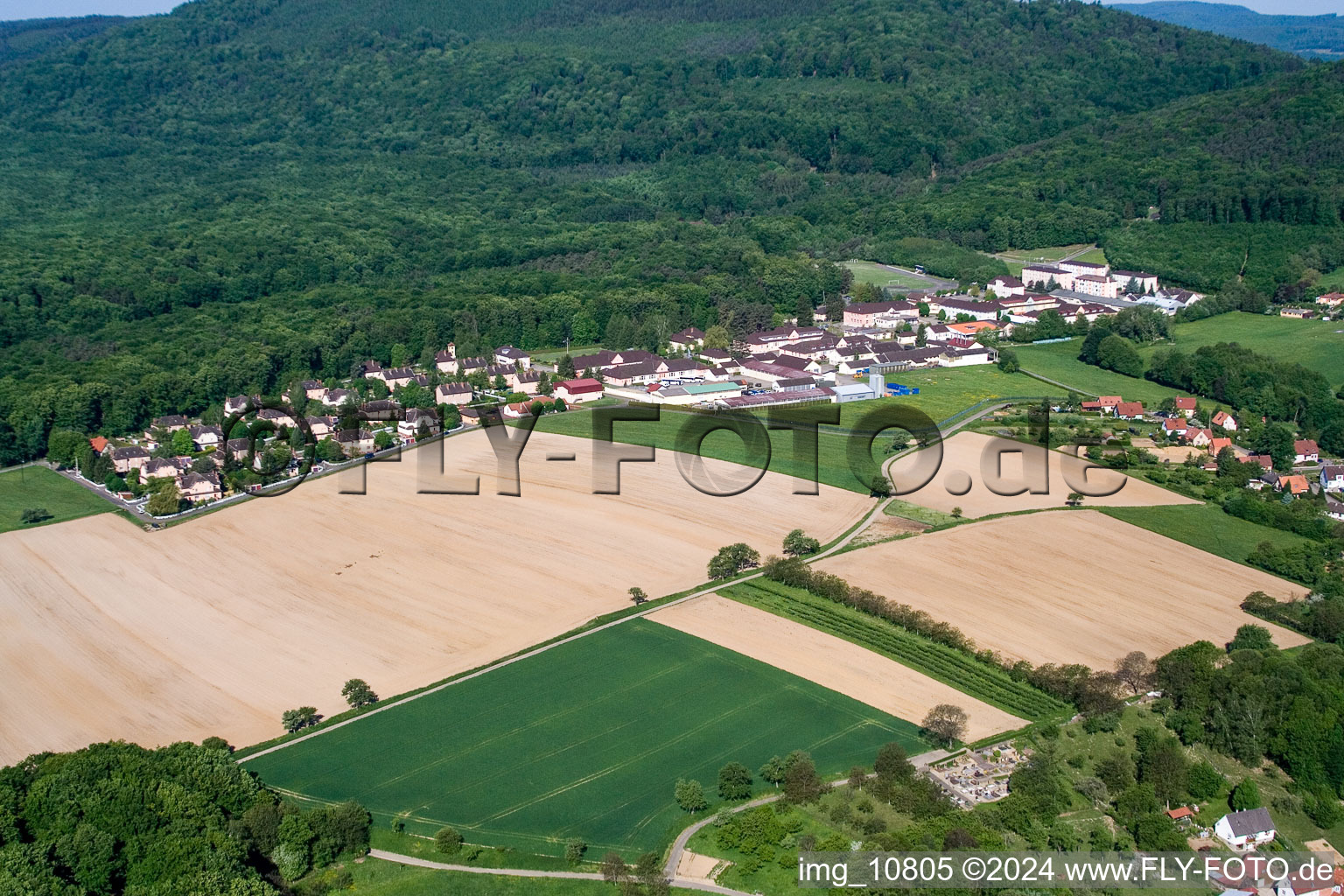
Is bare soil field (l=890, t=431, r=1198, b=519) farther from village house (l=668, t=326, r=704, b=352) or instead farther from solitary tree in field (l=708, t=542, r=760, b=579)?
village house (l=668, t=326, r=704, b=352)

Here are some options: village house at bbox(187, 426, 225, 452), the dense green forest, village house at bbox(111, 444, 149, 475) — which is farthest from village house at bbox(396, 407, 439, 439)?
the dense green forest

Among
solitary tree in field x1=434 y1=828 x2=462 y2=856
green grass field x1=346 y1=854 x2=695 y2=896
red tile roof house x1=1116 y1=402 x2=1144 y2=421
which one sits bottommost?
green grass field x1=346 y1=854 x2=695 y2=896

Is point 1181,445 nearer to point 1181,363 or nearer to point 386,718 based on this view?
point 1181,363

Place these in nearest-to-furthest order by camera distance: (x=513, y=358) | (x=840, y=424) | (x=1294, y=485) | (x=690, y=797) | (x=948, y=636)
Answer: (x=690, y=797) → (x=948, y=636) → (x=1294, y=485) → (x=840, y=424) → (x=513, y=358)

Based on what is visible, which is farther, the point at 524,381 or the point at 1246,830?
the point at 524,381

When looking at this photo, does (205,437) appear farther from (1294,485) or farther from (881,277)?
(881,277)

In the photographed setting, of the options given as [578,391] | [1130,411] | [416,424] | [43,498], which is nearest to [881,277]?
[578,391]
